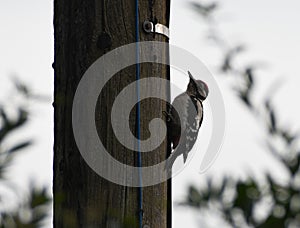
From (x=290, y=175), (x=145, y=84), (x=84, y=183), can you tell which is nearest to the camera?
(x=290, y=175)

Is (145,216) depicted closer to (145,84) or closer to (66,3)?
(145,84)

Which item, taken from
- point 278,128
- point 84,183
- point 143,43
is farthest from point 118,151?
point 278,128

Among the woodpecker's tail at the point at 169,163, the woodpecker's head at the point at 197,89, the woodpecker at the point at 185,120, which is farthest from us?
the woodpecker's head at the point at 197,89

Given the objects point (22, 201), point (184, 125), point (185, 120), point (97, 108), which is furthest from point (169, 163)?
point (22, 201)

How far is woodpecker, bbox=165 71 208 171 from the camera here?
4.55m

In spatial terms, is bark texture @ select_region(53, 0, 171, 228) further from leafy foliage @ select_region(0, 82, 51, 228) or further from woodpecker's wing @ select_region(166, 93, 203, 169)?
leafy foliage @ select_region(0, 82, 51, 228)

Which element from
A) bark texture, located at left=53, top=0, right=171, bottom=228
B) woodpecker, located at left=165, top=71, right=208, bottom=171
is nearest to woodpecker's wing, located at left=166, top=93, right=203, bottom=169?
woodpecker, located at left=165, top=71, right=208, bottom=171

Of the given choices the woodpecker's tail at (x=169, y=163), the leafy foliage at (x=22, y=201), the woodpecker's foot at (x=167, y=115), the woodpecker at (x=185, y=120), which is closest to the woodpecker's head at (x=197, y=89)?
the woodpecker at (x=185, y=120)

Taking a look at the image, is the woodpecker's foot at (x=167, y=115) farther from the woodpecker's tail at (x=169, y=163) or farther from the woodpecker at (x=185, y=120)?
the woodpecker's tail at (x=169, y=163)

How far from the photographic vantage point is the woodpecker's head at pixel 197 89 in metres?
7.08

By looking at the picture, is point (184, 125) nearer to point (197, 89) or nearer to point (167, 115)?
point (167, 115)

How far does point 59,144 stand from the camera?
3986 mm

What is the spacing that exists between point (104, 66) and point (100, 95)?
0.14 metres

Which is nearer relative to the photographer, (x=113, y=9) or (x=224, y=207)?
(x=224, y=207)
